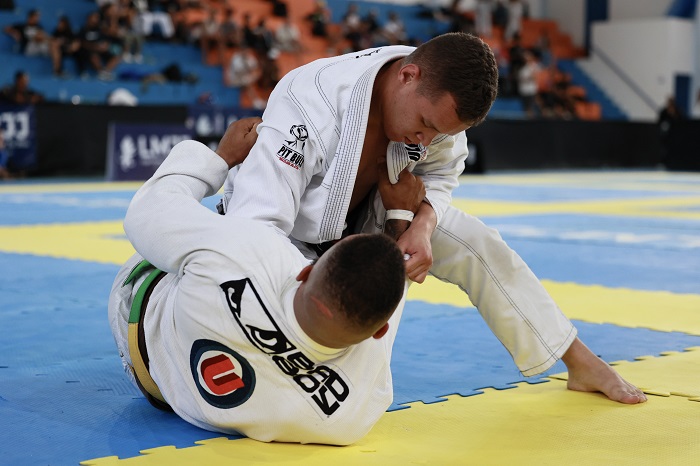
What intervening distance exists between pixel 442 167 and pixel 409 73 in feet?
1.93

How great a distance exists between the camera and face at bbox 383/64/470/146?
3074mm

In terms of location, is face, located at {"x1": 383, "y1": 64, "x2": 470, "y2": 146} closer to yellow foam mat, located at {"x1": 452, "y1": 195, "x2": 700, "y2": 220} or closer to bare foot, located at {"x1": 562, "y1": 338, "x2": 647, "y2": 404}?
bare foot, located at {"x1": 562, "y1": 338, "x2": 647, "y2": 404}

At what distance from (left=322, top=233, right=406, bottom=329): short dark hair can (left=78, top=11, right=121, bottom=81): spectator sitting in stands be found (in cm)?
1833

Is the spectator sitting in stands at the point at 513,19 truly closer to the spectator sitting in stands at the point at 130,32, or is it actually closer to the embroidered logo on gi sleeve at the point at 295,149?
the spectator sitting in stands at the point at 130,32

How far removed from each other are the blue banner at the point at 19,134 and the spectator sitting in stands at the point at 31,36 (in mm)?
2933

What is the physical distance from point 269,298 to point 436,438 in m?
0.75

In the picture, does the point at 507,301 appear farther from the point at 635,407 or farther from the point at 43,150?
the point at 43,150

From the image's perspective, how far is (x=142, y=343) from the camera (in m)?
3.12

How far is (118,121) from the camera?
17.8m

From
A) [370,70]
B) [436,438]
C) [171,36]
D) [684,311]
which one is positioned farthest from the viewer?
[171,36]

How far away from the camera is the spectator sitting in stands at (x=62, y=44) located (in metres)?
19.2

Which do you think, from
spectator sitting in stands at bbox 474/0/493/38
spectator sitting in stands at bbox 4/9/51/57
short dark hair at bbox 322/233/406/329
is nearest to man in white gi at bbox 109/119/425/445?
short dark hair at bbox 322/233/406/329

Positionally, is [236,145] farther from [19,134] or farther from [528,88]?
[528,88]

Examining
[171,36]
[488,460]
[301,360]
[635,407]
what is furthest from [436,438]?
[171,36]
